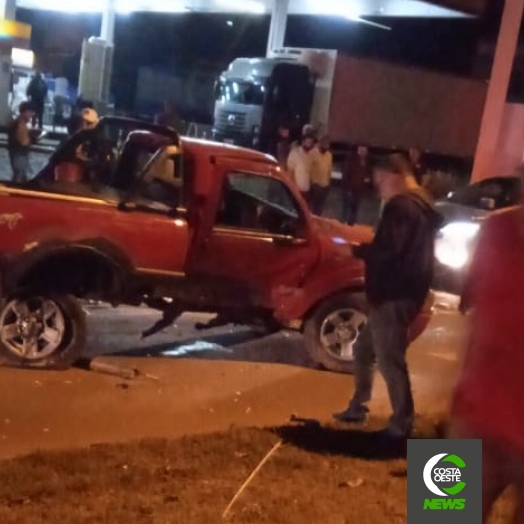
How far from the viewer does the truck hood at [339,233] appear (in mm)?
9734

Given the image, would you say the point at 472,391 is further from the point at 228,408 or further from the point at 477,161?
the point at 477,161

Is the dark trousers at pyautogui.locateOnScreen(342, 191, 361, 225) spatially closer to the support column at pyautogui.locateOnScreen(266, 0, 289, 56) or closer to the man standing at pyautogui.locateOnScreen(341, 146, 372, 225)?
the man standing at pyautogui.locateOnScreen(341, 146, 372, 225)

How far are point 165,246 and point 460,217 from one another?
22.7ft

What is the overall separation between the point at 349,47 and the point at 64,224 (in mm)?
→ 42285

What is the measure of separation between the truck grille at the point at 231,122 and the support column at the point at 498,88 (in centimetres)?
603

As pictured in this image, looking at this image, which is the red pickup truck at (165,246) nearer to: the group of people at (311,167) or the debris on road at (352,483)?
the debris on road at (352,483)

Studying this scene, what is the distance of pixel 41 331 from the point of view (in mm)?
8906

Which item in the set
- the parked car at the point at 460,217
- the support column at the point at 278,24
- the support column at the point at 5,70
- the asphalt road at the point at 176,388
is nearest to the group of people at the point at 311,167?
the parked car at the point at 460,217

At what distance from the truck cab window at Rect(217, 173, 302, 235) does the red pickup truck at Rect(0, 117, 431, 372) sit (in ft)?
0.04

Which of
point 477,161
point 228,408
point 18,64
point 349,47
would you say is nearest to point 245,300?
point 228,408

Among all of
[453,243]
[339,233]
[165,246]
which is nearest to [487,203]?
[453,243]

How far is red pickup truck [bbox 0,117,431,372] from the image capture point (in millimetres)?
8773

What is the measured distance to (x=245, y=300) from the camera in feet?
31.0

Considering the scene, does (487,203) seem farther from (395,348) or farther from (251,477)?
(251,477)
